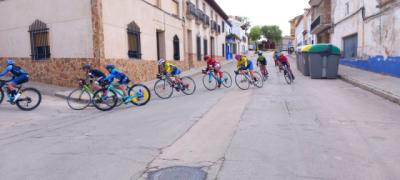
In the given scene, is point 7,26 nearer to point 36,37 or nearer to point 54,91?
point 36,37

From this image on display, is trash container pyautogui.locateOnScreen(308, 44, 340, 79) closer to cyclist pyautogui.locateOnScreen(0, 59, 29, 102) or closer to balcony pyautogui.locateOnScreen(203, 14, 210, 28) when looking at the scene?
cyclist pyautogui.locateOnScreen(0, 59, 29, 102)

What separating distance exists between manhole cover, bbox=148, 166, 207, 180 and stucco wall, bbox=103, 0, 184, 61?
10.1 meters

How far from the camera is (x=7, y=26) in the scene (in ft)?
51.5

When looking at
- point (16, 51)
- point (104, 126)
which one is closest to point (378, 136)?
point (104, 126)

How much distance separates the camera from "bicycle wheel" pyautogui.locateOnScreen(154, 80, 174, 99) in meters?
12.0

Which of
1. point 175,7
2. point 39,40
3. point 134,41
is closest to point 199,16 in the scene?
point 175,7

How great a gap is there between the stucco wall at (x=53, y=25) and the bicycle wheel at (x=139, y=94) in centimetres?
387

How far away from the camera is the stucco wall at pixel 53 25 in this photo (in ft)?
43.6

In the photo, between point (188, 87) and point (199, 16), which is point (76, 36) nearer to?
point (188, 87)

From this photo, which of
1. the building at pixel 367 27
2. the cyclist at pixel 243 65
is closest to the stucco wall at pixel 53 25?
the cyclist at pixel 243 65

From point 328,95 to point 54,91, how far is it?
31.7 ft

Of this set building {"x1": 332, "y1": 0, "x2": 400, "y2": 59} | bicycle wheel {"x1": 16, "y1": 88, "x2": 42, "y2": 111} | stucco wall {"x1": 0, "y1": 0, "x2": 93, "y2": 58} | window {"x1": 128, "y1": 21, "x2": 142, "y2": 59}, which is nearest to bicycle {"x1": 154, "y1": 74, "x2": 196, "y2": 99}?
stucco wall {"x1": 0, "y1": 0, "x2": 93, "y2": 58}

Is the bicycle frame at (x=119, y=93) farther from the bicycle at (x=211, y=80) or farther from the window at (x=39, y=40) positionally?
the window at (x=39, y=40)

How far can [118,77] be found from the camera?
9.97m
